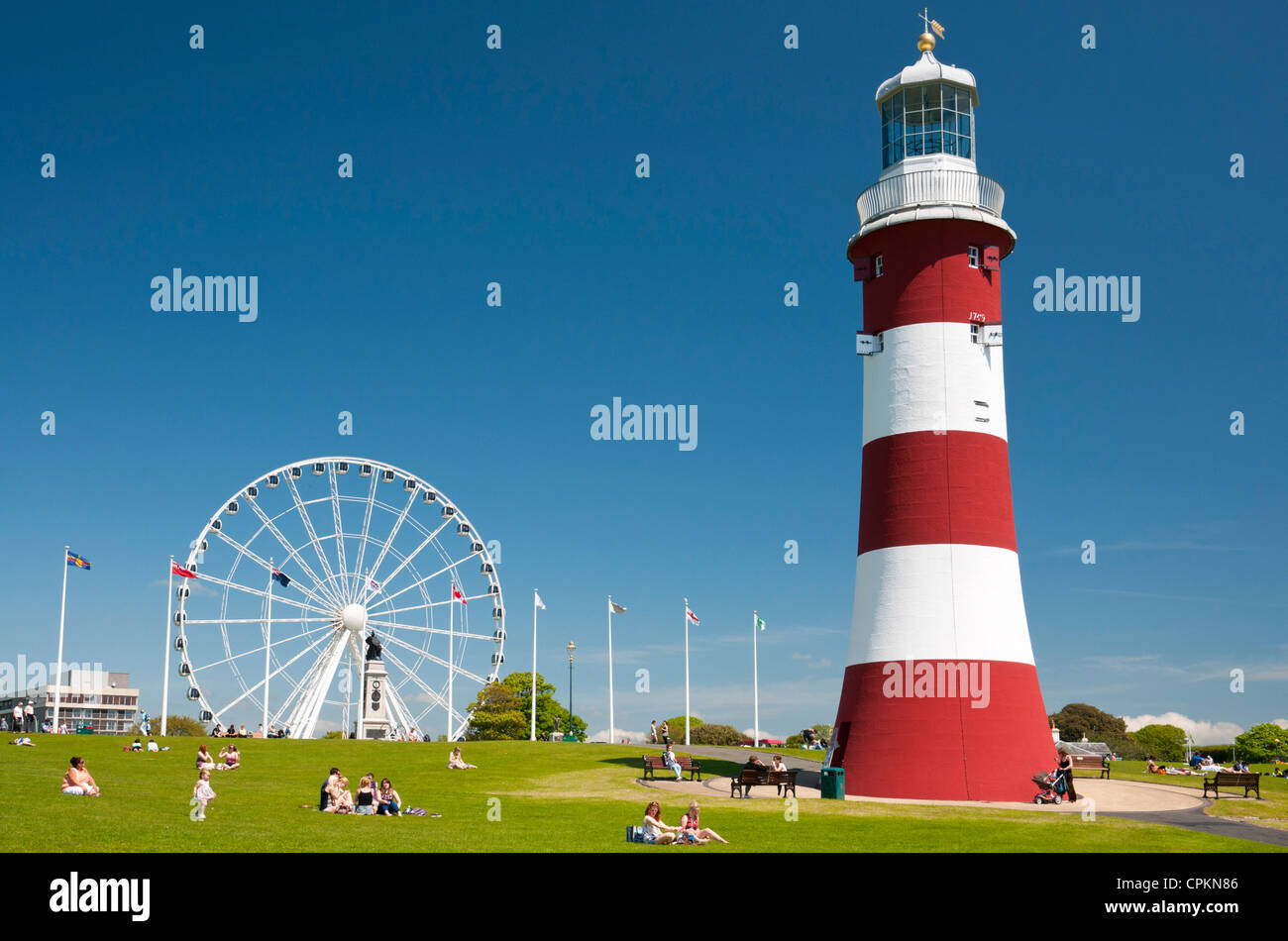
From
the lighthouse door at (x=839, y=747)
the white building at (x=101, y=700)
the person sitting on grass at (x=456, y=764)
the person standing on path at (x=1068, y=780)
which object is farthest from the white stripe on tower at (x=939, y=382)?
the white building at (x=101, y=700)

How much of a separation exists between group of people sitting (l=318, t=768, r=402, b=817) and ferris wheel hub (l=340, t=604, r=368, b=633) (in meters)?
36.6

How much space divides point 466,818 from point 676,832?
17.4 feet

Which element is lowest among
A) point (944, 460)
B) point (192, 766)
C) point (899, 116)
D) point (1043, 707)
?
point (192, 766)

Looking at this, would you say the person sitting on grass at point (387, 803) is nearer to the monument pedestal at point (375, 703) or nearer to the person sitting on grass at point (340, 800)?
the person sitting on grass at point (340, 800)

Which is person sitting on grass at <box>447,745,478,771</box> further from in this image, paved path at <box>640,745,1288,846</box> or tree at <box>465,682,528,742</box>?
tree at <box>465,682,528,742</box>

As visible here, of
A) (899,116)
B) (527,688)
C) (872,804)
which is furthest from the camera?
(527,688)

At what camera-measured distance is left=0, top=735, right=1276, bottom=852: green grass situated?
16047 mm

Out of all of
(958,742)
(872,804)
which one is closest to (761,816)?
(872,804)

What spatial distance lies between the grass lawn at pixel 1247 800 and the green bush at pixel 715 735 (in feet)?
122

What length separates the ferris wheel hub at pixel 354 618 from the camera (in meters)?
57.4
